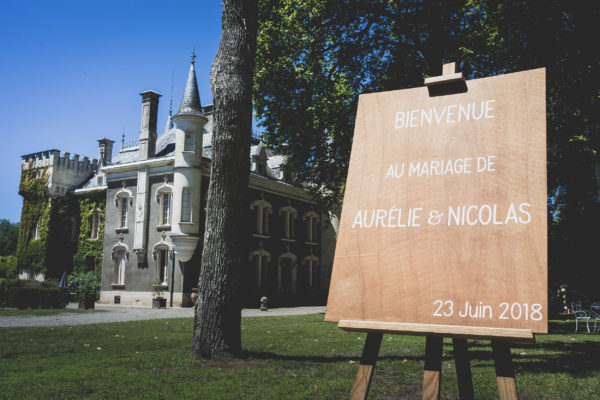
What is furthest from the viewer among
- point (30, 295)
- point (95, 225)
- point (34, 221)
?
point (34, 221)

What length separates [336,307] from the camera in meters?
3.71

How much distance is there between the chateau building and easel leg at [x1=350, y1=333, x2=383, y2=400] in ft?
68.7

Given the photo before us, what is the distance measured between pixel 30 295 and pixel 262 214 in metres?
14.5

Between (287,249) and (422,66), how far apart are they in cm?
2099

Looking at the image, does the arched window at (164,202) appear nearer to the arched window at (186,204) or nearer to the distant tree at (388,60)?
the arched window at (186,204)

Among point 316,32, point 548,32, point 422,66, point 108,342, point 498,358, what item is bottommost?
point 108,342

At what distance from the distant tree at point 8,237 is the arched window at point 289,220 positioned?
52011 mm

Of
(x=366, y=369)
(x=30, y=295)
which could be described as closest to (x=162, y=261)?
(x=30, y=295)

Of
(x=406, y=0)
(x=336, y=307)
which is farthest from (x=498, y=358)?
(x=406, y=0)

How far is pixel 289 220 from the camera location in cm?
3450

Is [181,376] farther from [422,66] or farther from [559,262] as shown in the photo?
[559,262]

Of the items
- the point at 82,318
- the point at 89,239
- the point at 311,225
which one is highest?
the point at 311,225

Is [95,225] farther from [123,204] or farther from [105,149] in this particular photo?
[105,149]

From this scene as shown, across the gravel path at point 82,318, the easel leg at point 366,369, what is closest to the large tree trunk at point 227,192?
the easel leg at point 366,369
